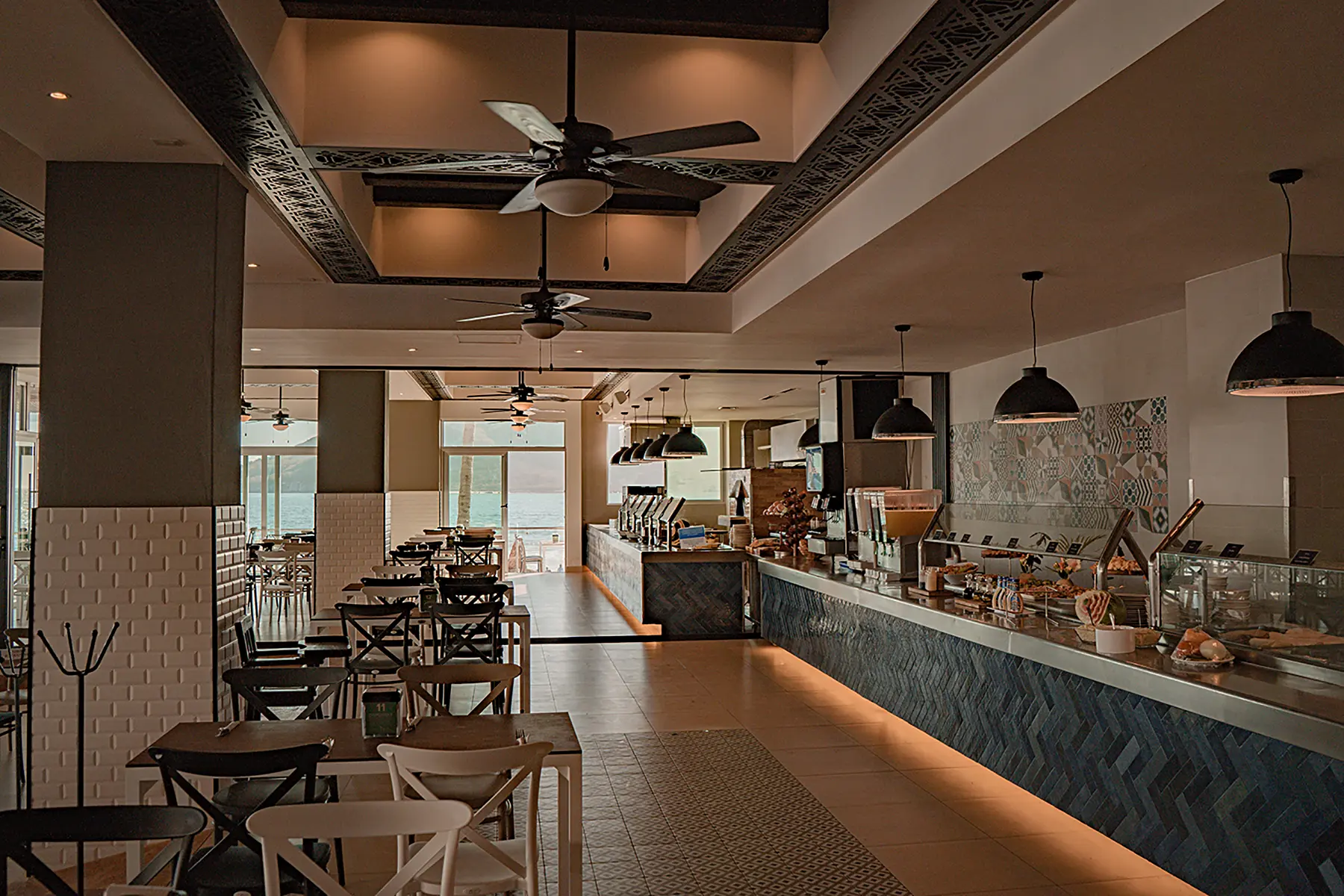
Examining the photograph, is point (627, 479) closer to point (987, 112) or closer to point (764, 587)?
point (764, 587)

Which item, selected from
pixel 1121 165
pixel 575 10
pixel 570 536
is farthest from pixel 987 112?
pixel 570 536

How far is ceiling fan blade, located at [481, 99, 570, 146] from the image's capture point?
338 cm

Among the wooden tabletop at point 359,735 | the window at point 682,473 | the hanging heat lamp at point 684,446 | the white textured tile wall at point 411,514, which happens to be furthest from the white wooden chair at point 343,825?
the window at point 682,473

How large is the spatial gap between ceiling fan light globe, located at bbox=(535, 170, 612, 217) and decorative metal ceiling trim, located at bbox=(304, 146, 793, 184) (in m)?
0.83

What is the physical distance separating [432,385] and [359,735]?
12.4m

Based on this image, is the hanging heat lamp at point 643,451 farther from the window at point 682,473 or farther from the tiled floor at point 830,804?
the tiled floor at point 830,804

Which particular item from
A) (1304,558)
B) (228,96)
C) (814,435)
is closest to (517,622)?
(228,96)

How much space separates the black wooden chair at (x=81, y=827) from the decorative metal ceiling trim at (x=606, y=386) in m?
11.2

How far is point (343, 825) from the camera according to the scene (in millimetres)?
2369

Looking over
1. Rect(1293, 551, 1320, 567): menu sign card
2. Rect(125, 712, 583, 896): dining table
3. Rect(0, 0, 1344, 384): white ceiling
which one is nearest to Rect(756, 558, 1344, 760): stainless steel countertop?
Rect(1293, 551, 1320, 567): menu sign card

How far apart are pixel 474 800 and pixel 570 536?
616 inches

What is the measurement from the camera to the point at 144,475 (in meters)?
4.61

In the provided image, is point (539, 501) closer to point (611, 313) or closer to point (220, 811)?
point (611, 313)

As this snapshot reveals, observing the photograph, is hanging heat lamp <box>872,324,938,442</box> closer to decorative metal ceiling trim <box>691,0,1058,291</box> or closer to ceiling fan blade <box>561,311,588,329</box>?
decorative metal ceiling trim <box>691,0,1058,291</box>
